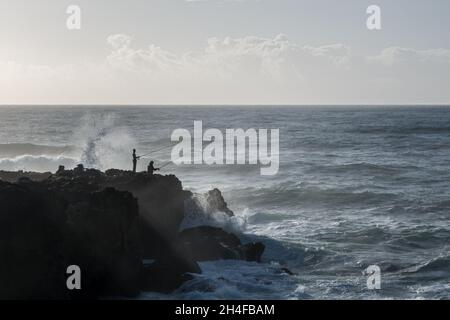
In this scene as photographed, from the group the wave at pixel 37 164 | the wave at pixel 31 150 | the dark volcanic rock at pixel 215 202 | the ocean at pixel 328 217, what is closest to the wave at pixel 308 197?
the ocean at pixel 328 217

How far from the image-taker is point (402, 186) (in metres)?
43.2

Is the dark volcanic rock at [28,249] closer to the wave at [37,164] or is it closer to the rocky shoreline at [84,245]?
the rocky shoreline at [84,245]

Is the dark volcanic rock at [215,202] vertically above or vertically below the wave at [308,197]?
above

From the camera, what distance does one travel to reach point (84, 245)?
56.1ft

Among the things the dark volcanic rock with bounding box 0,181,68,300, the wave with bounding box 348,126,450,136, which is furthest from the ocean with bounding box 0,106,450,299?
the wave with bounding box 348,126,450,136

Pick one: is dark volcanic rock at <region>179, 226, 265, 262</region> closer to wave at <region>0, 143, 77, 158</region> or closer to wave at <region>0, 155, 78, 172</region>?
wave at <region>0, 155, 78, 172</region>

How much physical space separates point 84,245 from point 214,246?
698 centimetres

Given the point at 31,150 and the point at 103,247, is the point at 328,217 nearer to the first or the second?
the point at 103,247

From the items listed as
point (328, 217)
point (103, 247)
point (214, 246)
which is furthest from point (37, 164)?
point (103, 247)

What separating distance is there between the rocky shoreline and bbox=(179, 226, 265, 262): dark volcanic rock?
57mm

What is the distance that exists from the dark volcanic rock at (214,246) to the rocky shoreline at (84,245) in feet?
0.19

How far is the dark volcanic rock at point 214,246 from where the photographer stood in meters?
22.5
